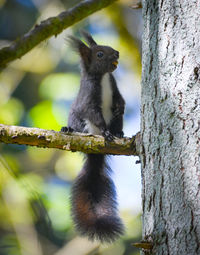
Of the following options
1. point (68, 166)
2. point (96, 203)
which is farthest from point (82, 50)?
point (68, 166)

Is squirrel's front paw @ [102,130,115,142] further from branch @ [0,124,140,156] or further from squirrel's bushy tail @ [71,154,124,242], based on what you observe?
squirrel's bushy tail @ [71,154,124,242]

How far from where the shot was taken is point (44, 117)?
470 cm

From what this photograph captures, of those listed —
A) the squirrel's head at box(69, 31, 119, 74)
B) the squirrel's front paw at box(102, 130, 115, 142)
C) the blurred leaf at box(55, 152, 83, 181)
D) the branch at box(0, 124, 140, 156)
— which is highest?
the squirrel's head at box(69, 31, 119, 74)

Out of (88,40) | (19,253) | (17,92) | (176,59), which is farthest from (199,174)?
(17,92)

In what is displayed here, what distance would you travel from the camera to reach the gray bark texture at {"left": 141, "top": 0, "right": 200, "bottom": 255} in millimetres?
1434

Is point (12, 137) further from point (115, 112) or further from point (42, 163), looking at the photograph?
point (42, 163)

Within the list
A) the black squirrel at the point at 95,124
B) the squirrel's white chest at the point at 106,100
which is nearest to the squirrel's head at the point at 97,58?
the black squirrel at the point at 95,124

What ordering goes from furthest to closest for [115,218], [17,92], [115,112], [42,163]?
1. [17,92]
2. [42,163]
3. [115,112]
4. [115,218]

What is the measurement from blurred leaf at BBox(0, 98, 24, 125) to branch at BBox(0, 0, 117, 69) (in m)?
1.96

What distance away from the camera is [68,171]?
5211 millimetres

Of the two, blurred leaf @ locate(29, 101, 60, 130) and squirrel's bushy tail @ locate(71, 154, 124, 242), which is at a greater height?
blurred leaf @ locate(29, 101, 60, 130)

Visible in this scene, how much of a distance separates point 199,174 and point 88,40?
2.72m

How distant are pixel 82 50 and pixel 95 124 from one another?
31.5 inches

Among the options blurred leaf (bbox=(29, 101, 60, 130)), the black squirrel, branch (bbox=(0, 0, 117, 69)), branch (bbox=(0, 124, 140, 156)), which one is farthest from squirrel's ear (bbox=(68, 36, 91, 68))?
branch (bbox=(0, 124, 140, 156))
